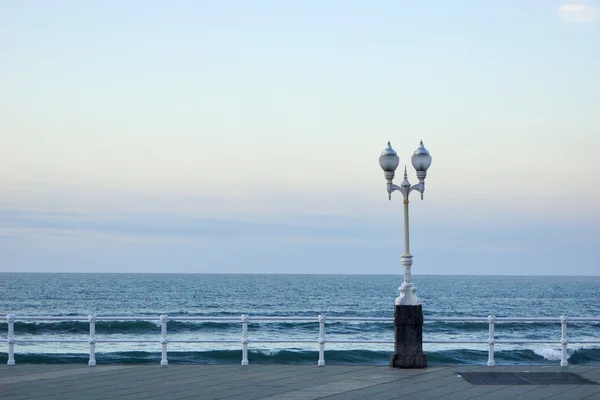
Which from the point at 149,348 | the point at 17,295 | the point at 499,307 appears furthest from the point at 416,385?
the point at 17,295

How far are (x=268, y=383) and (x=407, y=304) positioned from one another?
3.58m

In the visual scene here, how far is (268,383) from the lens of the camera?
14117 mm

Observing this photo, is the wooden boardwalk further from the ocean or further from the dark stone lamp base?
the ocean

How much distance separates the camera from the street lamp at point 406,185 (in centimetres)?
1620

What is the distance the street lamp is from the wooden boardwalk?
5.06 ft

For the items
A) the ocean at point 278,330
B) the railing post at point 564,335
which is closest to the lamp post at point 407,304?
the railing post at point 564,335

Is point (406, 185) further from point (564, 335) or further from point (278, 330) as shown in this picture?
point (278, 330)

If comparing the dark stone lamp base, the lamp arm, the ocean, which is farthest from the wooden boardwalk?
the lamp arm

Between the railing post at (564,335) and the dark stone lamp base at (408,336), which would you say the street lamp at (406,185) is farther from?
the railing post at (564,335)

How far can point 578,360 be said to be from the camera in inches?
1417

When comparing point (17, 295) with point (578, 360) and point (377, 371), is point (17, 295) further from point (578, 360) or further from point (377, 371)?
point (377, 371)

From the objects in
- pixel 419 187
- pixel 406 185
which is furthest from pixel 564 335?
pixel 406 185

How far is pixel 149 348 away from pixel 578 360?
1966 cm

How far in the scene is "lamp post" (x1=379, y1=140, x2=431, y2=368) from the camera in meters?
16.0
